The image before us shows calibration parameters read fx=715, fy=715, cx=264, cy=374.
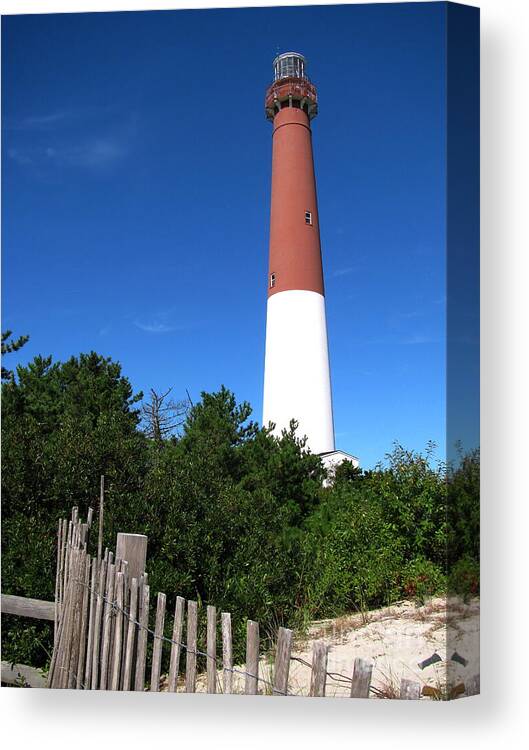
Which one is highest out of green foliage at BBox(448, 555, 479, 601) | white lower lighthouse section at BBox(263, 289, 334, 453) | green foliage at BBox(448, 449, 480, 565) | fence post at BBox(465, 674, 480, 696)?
white lower lighthouse section at BBox(263, 289, 334, 453)

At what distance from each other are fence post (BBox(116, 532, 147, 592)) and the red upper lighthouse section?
7.17 metres

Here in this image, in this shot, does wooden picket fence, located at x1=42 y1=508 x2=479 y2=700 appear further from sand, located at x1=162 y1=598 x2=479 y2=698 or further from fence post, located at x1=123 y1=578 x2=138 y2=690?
sand, located at x1=162 y1=598 x2=479 y2=698

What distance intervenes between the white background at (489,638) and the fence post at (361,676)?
1.47 metres

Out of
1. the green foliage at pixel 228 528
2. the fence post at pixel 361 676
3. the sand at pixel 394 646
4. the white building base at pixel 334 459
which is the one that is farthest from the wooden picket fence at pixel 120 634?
the white building base at pixel 334 459

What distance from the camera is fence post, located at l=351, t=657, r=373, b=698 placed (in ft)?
8.18

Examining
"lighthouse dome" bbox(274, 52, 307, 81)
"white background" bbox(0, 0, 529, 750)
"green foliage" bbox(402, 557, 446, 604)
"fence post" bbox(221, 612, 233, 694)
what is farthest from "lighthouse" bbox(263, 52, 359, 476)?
"fence post" bbox(221, 612, 233, 694)

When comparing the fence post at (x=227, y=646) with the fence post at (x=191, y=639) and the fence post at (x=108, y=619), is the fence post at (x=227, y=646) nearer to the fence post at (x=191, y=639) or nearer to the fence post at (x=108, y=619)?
the fence post at (x=191, y=639)

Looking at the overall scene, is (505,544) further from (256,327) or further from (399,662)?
(256,327)

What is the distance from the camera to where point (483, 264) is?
437 cm

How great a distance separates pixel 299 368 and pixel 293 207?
99.5 inches

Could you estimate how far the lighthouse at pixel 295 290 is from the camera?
9.60 metres

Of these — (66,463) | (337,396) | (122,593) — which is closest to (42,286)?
(66,463)

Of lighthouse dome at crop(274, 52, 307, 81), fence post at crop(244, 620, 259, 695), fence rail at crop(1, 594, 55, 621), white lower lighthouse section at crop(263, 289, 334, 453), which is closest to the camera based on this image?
fence post at crop(244, 620, 259, 695)

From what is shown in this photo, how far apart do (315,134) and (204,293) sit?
12.2 ft
